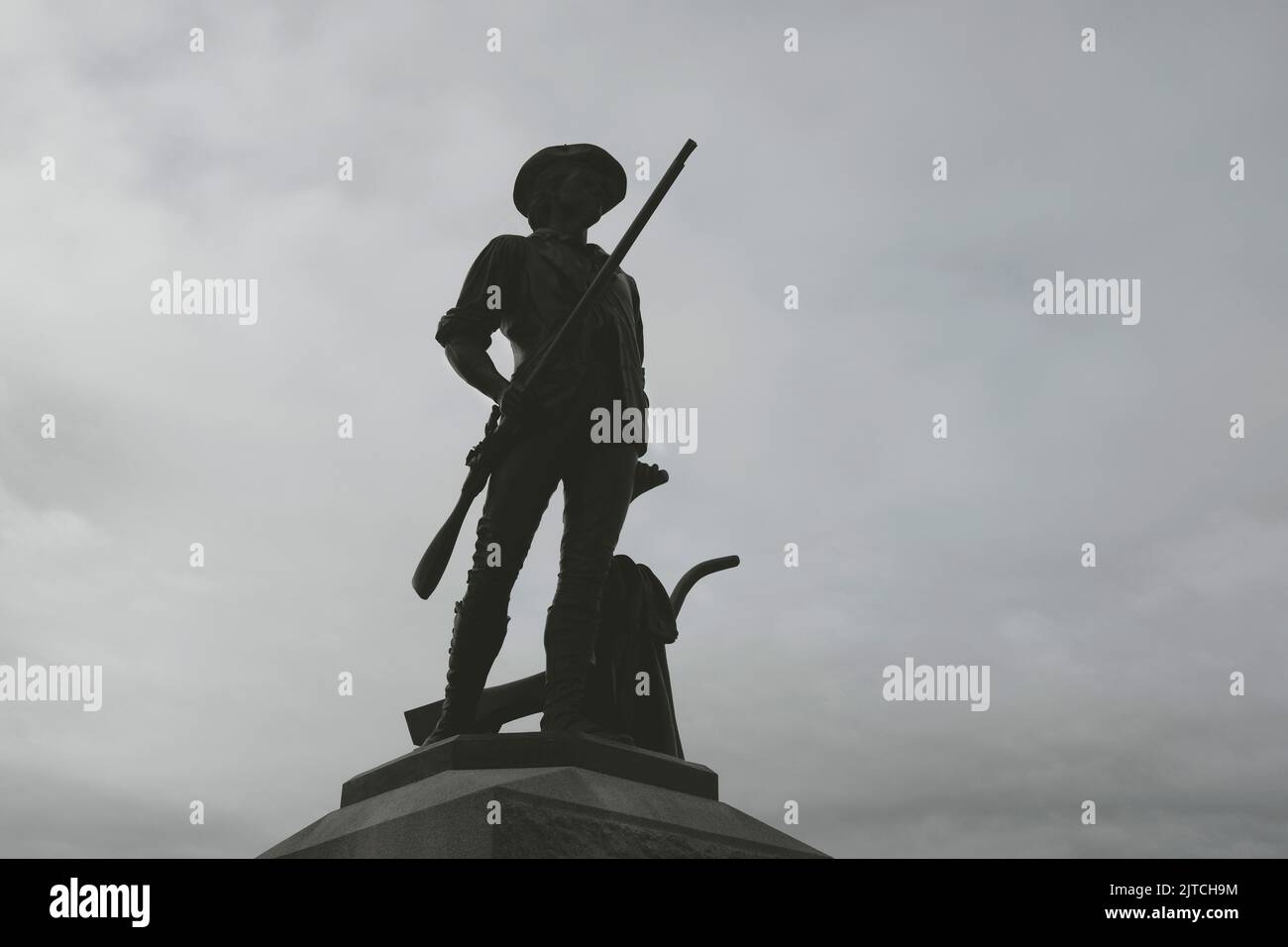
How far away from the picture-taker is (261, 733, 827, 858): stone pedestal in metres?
5.22

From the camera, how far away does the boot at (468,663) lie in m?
6.54

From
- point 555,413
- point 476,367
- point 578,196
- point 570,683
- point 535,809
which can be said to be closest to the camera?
point 535,809

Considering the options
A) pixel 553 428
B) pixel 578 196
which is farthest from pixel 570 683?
pixel 578 196

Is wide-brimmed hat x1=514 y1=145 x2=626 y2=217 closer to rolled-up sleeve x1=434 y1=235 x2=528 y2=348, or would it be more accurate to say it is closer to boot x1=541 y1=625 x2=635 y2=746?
rolled-up sleeve x1=434 y1=235 x2=528 y2=348

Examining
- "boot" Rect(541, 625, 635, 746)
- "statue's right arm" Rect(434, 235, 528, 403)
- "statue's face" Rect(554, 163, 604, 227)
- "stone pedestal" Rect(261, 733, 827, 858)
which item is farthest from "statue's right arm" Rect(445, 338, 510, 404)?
"stone pedestal" Rect(261, 733, 827, 858)

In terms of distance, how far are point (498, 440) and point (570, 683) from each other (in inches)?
56.7

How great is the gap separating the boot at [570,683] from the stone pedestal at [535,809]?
0.22 metres

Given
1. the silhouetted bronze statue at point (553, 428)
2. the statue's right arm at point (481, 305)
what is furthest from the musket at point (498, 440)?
the statue's right arm at point (481, 305)

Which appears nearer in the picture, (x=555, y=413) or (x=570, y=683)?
(x=570, y=683)

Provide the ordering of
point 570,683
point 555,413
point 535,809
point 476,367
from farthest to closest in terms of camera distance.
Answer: point 476,367, point 555,413, point 570,683, point 535,809

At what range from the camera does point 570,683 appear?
6.39 metres

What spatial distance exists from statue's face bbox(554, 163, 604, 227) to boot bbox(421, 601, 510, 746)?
2604 millimetres

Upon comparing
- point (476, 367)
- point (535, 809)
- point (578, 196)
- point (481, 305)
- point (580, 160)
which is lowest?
point (535, 809)

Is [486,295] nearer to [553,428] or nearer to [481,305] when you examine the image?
[481,305]
